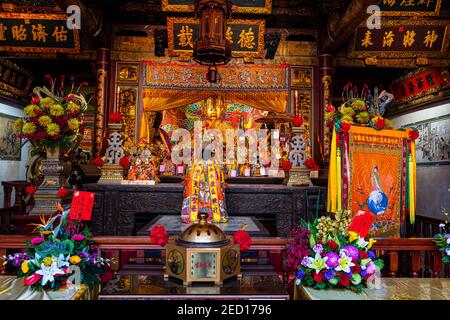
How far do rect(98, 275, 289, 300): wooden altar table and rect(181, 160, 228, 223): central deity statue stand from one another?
202 cm

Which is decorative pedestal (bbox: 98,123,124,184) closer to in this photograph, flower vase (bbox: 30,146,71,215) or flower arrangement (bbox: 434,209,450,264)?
flower vase (bbox: 30,146,71,215)

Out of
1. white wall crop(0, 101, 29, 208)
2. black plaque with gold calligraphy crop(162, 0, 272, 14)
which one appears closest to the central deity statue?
black plaque with gold calligraphy crop(162, 0, 272, 14)

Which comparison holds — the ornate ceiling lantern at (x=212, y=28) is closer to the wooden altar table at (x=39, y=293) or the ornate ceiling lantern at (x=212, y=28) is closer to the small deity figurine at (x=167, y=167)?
the wooden altar table at (x=39, y=293)

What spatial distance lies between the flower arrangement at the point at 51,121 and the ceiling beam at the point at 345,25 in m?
3.68

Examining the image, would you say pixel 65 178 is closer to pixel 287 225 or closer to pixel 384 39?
pixel 287 225

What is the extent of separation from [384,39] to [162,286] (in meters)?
6.35

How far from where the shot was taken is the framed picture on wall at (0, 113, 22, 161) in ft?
24.2

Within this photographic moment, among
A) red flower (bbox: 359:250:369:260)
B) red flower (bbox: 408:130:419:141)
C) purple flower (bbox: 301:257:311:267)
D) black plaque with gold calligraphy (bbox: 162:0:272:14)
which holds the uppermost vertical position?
black plaque with gold calligraphy (bbox: 162:0:272:14)

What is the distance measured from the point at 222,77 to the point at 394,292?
6044mm

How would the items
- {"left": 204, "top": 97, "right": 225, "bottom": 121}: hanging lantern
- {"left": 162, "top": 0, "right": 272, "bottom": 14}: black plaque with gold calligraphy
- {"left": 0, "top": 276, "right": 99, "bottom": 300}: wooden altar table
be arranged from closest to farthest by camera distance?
1. {"left": 0, "top": 276, "right": 99, "bottom": 300}: wooden altar table
2. {"left": 162, "top": 0, "right": 272, "bottom": 14}: black plaque with gold calligraphy
3. {"left": 204, "top": 97, "right": 225, "bottom": 121}: hanging lantern

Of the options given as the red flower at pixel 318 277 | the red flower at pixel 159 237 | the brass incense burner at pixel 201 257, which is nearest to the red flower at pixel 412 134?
the red flower at pixel 318 277

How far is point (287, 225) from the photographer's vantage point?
4.40 metres

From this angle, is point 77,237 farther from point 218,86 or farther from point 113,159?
point 218,86

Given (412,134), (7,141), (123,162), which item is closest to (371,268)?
(412,134)
